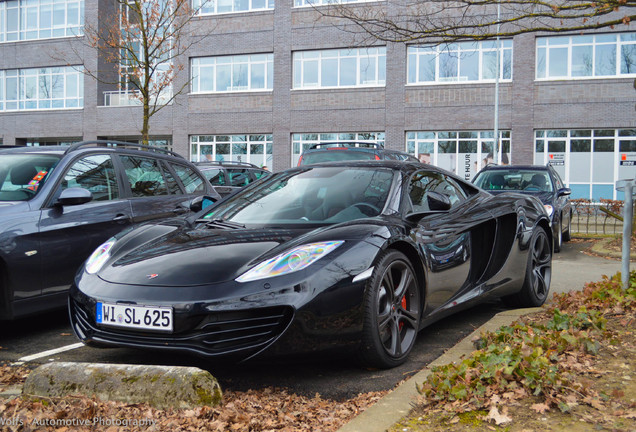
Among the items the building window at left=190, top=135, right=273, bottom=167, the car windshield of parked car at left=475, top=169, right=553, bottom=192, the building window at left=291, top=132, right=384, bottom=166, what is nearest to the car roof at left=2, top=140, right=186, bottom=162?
the car windshield of parked car at left=475, top=169, right=553, bottom=192

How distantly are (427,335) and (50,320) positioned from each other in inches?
131

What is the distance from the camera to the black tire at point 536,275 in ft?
18.9

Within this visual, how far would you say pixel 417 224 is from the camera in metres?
4.47

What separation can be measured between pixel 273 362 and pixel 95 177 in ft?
10.0

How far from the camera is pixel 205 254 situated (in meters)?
3.87

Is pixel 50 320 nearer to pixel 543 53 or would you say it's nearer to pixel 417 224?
pixel 417 224

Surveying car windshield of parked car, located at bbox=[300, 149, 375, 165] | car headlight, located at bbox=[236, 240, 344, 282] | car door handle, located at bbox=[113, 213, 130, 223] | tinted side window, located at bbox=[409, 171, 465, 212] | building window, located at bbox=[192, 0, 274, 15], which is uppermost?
building window, located at bbox=[192, 0, 274, 15]

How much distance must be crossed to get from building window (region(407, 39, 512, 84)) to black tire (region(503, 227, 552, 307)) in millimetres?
22123

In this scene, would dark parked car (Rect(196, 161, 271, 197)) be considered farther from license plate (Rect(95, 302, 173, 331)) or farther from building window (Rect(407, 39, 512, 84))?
building window (Rect(407, 39, 512, 84))

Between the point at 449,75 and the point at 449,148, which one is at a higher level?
the point at 449,75

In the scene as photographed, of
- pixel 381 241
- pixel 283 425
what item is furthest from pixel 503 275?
pixel 283 425

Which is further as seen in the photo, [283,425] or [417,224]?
[417,224]

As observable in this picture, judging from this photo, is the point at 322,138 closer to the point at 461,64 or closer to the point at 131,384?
the point at 461,64

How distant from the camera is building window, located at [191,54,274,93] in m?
30.9
